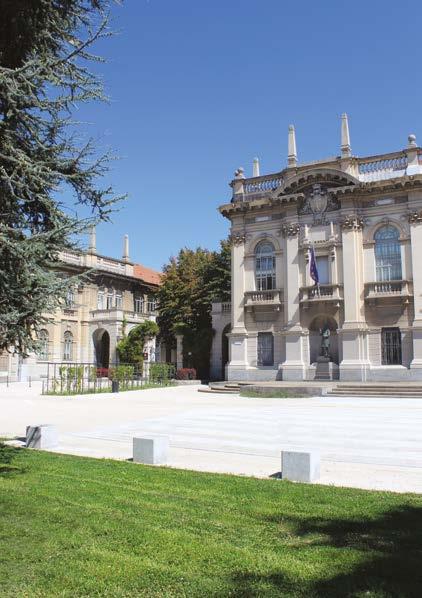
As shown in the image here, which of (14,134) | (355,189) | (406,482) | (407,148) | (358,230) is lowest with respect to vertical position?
(406,482)

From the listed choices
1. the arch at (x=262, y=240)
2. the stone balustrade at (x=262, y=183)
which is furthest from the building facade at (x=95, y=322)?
the stone balustrade at (x=262, y=183)

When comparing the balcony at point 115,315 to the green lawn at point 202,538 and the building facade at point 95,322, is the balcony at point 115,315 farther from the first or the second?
the green lawn at point 202,538

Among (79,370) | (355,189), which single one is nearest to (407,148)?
(355,189)

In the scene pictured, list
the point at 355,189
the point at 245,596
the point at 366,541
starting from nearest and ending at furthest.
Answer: the point at 245,596, the point at 366,541, the point at 355,189

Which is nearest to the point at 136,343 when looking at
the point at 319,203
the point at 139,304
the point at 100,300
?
the point at 100,300

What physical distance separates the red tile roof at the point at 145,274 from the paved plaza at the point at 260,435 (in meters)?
34.9

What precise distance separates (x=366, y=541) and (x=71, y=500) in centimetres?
339

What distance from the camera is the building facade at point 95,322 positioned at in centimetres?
4056

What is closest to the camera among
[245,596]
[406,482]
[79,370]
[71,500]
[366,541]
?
[245,596]

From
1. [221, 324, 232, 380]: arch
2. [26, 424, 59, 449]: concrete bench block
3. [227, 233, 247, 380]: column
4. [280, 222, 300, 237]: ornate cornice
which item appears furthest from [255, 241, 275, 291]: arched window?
[26, 424, 59, 449]: concrete bench block

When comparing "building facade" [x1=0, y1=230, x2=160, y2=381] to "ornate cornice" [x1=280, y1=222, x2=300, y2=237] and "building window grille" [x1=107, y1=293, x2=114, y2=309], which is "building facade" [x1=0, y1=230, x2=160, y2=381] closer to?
"building window grille" [x1=107, y1=293, x2=114, y2=309]

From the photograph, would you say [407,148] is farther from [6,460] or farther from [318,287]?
[6,460]

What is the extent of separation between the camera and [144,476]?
753cm

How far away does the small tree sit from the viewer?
41562 millimetres
